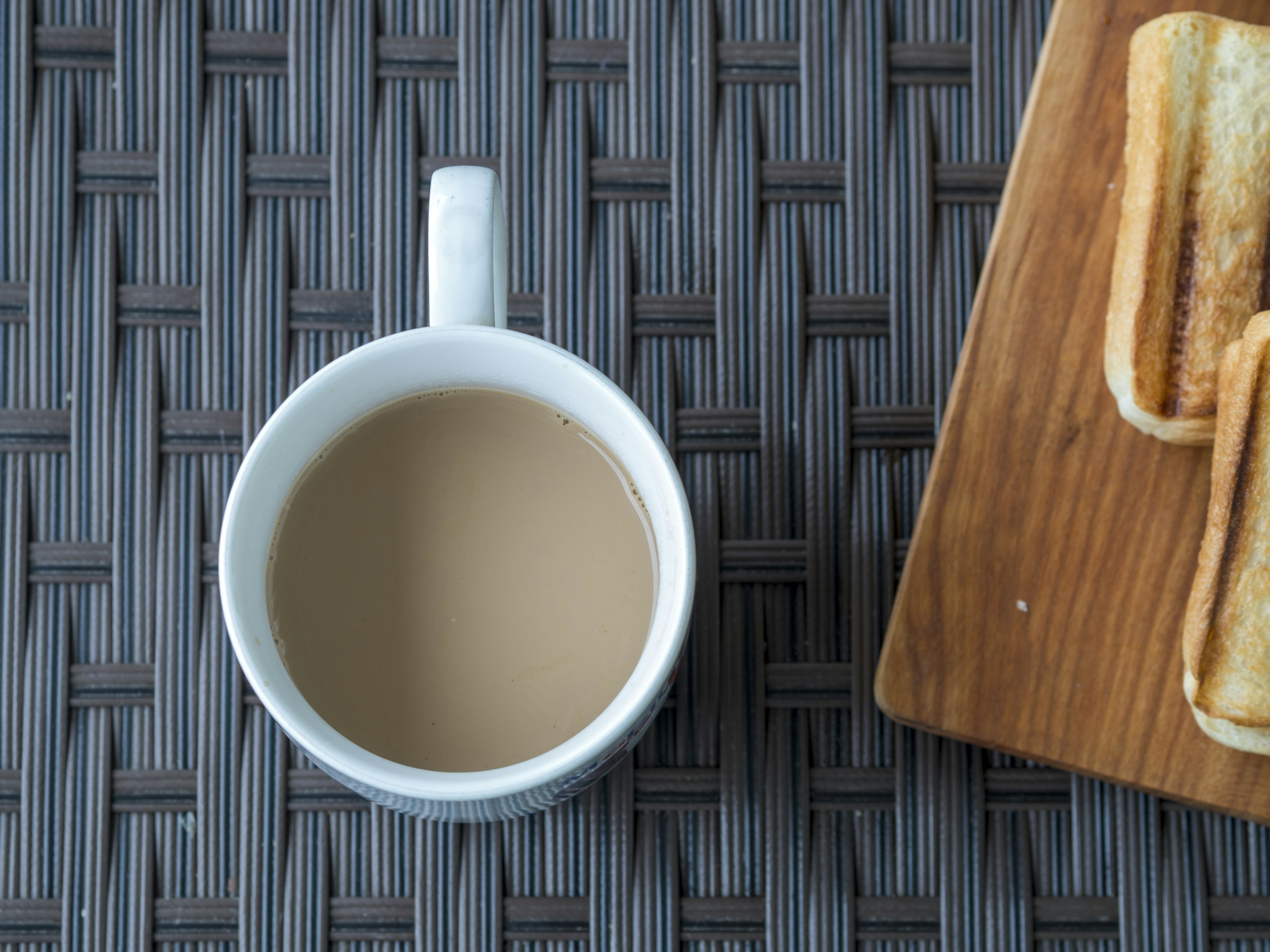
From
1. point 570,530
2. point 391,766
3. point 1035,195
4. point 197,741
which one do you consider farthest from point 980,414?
point 197,741

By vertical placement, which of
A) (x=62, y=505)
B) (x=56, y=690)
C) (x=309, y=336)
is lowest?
(x=56, y=690)

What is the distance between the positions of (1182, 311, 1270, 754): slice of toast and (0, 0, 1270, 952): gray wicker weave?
0.37ft

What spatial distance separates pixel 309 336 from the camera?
0.58 m

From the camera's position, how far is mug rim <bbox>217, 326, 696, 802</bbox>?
1.25 feet

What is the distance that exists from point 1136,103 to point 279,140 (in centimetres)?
49

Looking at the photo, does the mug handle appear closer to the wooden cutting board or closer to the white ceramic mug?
the white ceramic mug

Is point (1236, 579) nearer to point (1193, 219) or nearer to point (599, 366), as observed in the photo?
point (1193, 219)

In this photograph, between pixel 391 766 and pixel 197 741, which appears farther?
pixel 197 741

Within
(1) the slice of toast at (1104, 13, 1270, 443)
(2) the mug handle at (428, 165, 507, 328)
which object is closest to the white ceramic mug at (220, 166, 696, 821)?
(2) the mug handle at (428, 165, 507, 328)

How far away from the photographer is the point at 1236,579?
499 mm

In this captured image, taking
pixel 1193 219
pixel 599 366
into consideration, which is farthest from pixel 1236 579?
pixel 599 366

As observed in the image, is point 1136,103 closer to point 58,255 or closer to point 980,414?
point 980,414

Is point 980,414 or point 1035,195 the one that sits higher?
point 1035,195

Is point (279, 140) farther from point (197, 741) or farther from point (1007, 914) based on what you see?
point (1007, 914)
